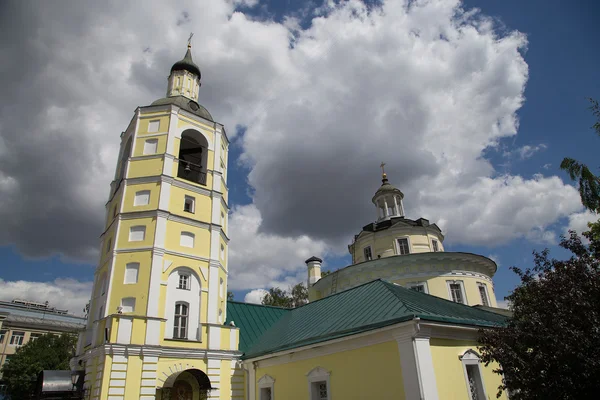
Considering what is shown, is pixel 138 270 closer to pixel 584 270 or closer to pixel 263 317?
pixel 263 317

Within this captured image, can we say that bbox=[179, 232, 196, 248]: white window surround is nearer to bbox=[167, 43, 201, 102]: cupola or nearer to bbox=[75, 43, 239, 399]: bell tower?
bbox=[75, 43, 239, 399]: bell tower

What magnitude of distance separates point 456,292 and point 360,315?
15.0 metres

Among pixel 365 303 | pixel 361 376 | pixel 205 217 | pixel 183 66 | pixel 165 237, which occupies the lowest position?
pixel 361 376

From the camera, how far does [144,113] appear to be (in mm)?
20641

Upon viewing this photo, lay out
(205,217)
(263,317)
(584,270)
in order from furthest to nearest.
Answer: (263,317) < (205,217) < (584,270)

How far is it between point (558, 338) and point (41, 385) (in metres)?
16.8

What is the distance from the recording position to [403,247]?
95.0ft

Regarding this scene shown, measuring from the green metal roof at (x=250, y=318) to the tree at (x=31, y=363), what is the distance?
2145 cm

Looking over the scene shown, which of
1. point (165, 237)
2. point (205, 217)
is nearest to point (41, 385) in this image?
point (165, 237)

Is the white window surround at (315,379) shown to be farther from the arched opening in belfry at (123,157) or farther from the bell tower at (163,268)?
the arched opening in belfry at (123,157)

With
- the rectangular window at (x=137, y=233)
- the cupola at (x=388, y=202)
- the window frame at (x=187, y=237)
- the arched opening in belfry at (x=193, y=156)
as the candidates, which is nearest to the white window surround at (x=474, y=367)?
the window frame at (x=187, y=237)

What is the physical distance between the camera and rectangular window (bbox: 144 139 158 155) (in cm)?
1964

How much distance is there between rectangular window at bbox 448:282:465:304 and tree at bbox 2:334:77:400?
3118cm

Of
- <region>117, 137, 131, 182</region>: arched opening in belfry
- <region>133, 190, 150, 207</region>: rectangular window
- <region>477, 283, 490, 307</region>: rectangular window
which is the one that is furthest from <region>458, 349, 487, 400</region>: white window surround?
<region>117, 137, 131, 182</region>: arched opening in belfry
